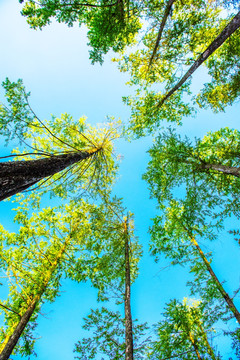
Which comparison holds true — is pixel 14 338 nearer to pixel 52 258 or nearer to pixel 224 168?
pixel 52 258

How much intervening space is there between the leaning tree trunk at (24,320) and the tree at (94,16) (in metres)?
8.58

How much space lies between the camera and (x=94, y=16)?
6031 millimetres

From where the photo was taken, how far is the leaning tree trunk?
16.5 ft

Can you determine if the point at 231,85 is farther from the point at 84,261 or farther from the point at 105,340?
the point at 105,340

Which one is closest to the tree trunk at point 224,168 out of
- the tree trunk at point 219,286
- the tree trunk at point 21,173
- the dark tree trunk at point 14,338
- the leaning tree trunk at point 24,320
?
the tree trunk at point 219,286

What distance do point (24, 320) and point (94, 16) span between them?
11.4 metres

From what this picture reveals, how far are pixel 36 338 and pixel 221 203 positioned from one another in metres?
9.61

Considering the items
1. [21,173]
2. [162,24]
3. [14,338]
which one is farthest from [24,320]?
[162,24]

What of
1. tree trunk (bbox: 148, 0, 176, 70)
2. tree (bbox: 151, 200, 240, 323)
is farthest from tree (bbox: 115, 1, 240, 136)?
tree (bbox: 151, 200, 240, 323)

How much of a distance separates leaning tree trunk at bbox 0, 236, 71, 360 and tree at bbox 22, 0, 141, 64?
8.58 meters

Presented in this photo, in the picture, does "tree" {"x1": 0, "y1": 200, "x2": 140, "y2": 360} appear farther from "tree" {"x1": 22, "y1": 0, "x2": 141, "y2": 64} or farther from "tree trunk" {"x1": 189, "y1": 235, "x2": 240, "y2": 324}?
"tree" {"x1": 22, "y1": 0, "x2": 141, "y2": 64}

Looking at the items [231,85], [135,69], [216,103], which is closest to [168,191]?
[216,103]

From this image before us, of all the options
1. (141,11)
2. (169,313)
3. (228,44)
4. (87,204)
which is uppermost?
(228,44)

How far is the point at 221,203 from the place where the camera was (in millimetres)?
7301
